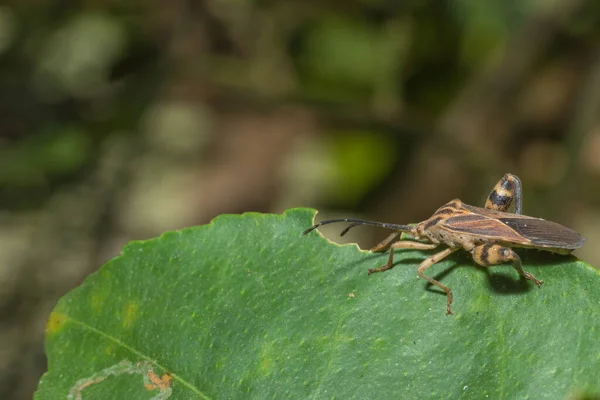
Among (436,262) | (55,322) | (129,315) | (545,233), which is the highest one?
(545,233)

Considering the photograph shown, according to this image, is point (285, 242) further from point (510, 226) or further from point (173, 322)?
point (510, 226)

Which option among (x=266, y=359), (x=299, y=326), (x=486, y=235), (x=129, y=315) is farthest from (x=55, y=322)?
(x=486, y=235)

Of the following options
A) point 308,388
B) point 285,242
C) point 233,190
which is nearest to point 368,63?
point 233,190

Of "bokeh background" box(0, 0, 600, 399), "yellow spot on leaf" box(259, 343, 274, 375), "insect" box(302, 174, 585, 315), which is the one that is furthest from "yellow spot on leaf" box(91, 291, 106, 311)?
"bokeh background" box(0, 0, 600, 399)

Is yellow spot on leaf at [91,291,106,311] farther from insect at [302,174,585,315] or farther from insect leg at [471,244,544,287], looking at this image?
insect leg at [471,244,544,287]

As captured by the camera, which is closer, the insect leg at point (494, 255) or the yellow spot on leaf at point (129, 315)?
the yellow spot on leaf at point (129, 315)

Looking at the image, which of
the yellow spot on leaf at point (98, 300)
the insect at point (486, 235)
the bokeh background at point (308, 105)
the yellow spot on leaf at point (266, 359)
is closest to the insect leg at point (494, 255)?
the insect at point (486, 235)

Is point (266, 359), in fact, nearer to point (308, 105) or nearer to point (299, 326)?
point (299, 326)

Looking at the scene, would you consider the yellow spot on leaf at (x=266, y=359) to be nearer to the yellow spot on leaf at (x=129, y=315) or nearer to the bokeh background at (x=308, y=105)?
the yellow spot on leaf at (x=129, y=315)
